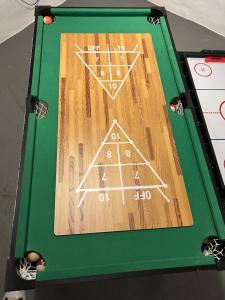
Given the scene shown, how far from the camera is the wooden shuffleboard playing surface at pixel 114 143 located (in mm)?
1461

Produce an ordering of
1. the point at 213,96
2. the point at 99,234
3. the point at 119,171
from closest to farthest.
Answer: the point at 99,234, the point at 119,171, the point at 213,96

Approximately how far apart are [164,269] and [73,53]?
1549mm

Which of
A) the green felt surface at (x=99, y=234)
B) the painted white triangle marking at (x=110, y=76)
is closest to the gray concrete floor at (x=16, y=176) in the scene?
the green felt surface at (x=99, y=234)

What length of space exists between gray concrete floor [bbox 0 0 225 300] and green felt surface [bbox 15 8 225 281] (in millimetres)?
824

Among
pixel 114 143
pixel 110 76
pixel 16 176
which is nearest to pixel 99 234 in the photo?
pixel 114 143

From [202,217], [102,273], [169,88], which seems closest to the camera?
[102,273]

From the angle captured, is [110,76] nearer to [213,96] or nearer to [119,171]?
Result: [119,171]

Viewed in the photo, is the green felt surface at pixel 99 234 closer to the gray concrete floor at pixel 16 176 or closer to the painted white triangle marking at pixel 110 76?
the painted white triangle marking at pixel 110 76

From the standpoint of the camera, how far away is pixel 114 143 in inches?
66.5

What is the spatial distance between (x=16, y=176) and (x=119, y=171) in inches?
48.0

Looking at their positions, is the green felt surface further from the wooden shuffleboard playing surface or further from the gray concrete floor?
the gray concrete floor

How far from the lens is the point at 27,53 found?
317cm

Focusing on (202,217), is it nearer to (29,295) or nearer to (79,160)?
(79,160)

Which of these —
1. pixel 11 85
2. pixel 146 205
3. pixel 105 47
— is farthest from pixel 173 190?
pixel 11 85
